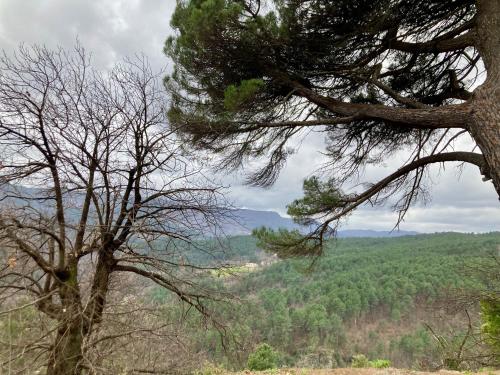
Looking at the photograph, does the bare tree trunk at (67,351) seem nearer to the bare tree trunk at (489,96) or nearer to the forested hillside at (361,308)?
the bare tree trunk at (489,96)

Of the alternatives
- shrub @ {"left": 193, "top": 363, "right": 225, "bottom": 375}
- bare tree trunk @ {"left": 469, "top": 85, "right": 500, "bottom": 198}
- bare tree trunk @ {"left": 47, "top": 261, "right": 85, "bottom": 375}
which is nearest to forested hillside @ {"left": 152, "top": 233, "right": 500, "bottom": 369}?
shrub @ {"left": 193, "top": 363, "right": 225, "bottom": 375}

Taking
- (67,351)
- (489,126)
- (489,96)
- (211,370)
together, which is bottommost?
(211,370)

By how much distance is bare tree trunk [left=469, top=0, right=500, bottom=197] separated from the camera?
3.33 m

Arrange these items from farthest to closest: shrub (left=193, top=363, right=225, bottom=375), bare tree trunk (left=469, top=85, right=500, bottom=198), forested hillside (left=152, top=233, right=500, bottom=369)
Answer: forested hillside (left=152, top=233, right=500, bottom=369)
shrub (left=193, top=363, right=225, bottom=375)
bare tree trunk (left=469, top=85, right=500, bottom=198)

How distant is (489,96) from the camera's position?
11.3ft

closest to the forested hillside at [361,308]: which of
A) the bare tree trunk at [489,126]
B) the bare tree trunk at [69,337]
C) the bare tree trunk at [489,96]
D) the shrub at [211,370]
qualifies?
the shrub at [211,370]

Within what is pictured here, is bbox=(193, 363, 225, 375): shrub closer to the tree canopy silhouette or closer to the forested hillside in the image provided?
the tree canopy silhouette

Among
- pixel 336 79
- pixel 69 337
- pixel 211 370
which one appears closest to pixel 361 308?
pixel 211 370

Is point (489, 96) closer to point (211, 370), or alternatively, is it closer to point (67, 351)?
point (67, 351)

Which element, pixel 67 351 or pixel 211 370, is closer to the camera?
pixel 67 351

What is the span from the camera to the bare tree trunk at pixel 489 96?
3.33 metres

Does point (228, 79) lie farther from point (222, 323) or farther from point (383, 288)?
point (383, 288)

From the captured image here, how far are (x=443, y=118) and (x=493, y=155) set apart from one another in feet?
1.89

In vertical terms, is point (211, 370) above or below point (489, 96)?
below
